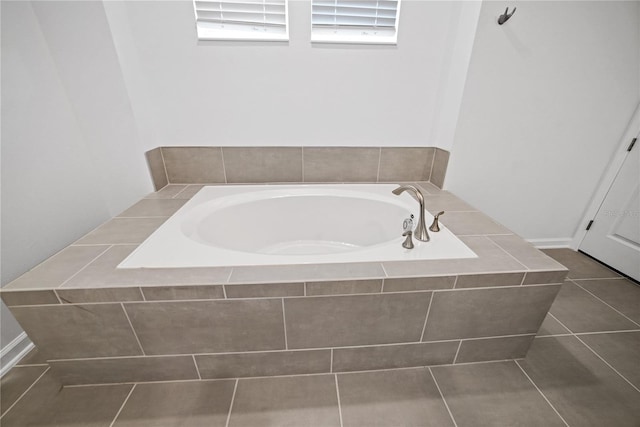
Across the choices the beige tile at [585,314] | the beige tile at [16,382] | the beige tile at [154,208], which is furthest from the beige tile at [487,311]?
the beige tile at [16,382]

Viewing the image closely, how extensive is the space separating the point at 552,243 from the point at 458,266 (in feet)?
5.88

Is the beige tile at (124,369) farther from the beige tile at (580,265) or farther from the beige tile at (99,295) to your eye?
the beige tile at (580,265)

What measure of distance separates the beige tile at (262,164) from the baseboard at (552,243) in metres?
2.01

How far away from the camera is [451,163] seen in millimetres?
1655

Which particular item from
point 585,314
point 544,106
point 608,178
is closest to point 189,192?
point 544,106

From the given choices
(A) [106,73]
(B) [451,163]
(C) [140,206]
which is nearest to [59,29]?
(A) [106,73]

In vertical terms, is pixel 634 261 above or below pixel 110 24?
below

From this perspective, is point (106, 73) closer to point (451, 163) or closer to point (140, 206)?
point (140, 206)

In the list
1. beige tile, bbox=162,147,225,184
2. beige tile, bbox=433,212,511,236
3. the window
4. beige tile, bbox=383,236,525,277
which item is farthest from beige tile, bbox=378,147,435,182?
beige tile, bbox=162,147,225,184

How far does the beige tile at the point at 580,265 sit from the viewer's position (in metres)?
1.78

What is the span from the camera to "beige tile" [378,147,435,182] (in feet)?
5.79

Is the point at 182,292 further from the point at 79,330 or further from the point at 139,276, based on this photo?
the point at 79,330

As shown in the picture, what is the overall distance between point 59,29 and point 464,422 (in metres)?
2.46

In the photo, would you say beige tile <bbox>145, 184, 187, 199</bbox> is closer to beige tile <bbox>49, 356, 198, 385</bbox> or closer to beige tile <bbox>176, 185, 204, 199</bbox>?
beige tile <bbox>176, 185, 204, 199</bbox>
